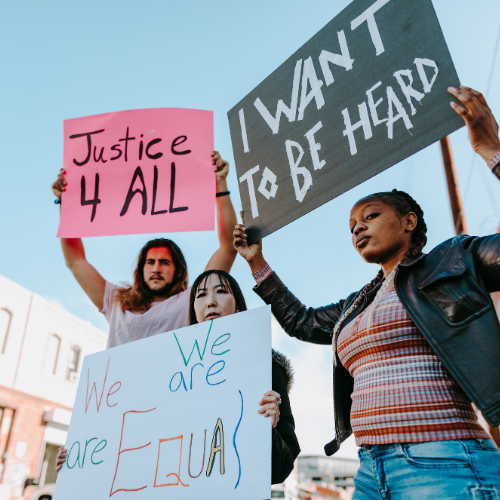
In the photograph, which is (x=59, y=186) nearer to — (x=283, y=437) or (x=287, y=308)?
(x=287, y=308)

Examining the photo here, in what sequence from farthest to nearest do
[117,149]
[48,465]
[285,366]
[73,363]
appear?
[73,363] → [48,465] → [117,149] → [285,366]

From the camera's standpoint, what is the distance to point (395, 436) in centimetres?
138

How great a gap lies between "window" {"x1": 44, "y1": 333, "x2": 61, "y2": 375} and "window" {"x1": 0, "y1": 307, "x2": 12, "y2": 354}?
1817 millimetres

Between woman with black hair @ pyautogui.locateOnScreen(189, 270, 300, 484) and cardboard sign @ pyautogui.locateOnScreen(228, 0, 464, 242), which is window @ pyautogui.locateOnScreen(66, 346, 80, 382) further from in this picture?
cardboard sign @ pyautogui.locateOnScreen(228, 0, 464, 242)

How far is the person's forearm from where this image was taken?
265 cm

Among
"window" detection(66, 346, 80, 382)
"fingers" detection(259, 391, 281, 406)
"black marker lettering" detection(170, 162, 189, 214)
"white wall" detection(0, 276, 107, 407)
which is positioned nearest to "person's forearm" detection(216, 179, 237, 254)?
"black marker lettering" detection(170, 162, 189, 214)

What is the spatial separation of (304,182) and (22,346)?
16050 mm

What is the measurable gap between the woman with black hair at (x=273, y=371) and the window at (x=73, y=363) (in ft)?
56.2

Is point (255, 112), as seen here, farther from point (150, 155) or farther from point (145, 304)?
point (145, 304)

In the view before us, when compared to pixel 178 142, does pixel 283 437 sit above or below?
below

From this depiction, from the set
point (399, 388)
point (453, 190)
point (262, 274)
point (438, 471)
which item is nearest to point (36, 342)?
point (453, 190)

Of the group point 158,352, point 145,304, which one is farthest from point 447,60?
point 145,304

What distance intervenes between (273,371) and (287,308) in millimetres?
297

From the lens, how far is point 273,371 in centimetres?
201
